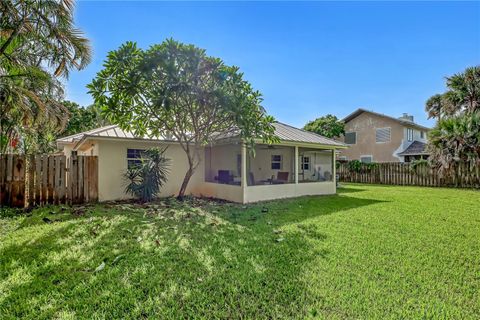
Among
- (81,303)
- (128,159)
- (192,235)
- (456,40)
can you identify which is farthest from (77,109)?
(456,40)

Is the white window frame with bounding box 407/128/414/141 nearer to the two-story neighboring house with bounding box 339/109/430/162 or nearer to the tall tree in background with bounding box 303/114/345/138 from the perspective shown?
the two-story neighboring house with bounding box 339/109/430/162

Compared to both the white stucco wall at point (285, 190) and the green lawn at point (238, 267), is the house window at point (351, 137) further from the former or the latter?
the green lawn at point (238, 267)

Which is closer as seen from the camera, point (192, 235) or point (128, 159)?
point (192, 235)

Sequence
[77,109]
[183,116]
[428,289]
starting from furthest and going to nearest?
[77,109] → [183,116] → [428,289]

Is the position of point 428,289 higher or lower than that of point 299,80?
lower

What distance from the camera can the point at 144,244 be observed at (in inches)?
188

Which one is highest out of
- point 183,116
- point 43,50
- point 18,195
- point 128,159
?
point 43,50

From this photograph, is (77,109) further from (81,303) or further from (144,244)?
(81,303)

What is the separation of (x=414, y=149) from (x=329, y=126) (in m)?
7.93

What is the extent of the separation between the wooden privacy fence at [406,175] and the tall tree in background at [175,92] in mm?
13982

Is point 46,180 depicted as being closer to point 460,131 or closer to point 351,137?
point 460,131

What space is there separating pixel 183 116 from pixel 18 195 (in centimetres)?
605

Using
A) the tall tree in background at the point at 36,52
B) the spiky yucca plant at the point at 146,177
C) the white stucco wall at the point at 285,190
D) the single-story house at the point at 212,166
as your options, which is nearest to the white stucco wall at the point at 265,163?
the single-story house at the point at 212,166

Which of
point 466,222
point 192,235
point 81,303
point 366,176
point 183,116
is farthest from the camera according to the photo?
point 366,176
